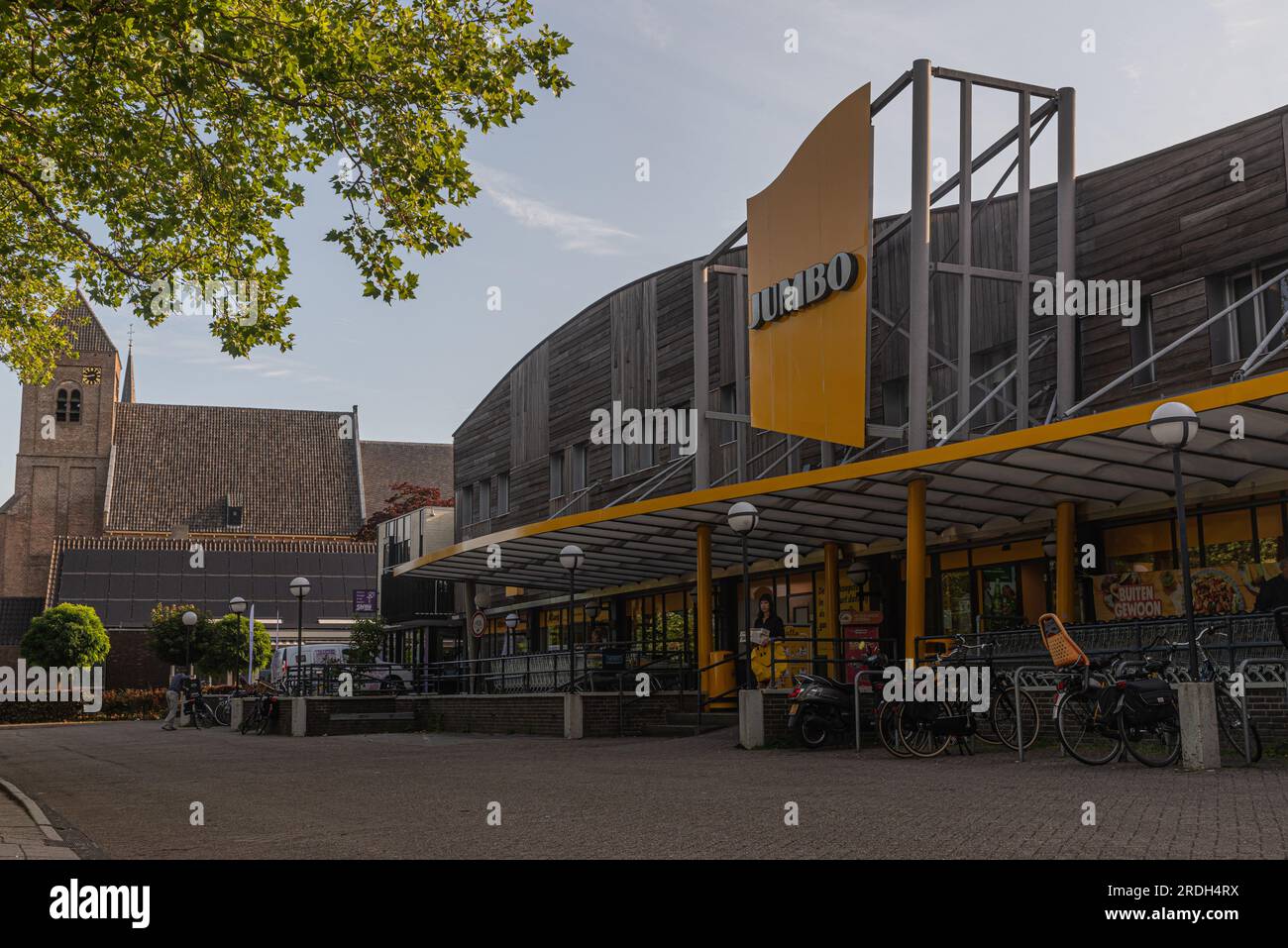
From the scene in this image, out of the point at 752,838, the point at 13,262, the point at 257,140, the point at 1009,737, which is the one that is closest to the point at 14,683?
the point at 13,262

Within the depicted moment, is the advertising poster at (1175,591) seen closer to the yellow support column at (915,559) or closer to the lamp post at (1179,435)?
the yellow support column at (915,559)

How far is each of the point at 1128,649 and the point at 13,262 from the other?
1506 centimetres

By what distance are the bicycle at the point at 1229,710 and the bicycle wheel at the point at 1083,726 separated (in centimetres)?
94

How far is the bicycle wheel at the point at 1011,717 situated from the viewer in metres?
13.5

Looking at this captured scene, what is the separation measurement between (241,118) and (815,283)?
10.2 metres

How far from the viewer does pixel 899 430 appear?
63.5 feet

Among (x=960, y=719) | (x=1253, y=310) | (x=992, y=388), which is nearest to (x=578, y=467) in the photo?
(x=992, y=388)

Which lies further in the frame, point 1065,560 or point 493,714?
point 493,714

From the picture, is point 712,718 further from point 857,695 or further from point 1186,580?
point 1186,580

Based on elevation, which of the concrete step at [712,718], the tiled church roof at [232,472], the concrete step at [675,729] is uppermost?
the tiled church roof at [232,472]

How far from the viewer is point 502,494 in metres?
37.1

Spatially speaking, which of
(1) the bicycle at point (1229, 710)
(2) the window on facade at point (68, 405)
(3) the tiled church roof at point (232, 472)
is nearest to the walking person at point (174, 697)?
(1) the bicycle at point (1229, 710)

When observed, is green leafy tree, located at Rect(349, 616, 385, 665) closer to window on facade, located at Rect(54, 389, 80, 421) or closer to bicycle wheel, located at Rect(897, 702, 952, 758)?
bicycle wheel, located at Rect(897, 702, 952, 758)
